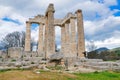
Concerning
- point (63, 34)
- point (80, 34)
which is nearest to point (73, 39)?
point (80, 34)

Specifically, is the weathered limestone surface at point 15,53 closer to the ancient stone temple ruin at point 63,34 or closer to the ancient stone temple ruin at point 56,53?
the ancient stone temple ruin at point 56,53

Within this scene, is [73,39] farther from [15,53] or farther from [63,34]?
[15,53]

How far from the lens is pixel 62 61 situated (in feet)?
101

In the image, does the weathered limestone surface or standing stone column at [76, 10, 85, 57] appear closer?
the weathered limestone surface

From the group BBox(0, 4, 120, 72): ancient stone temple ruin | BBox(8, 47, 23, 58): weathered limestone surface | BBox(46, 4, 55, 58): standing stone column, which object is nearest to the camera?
BBox(0, 4, 120, 72): ancient stone temple ruin

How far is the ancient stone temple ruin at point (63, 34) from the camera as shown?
123 ft

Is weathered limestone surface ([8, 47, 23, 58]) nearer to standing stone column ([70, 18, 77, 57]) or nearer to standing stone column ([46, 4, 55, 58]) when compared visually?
standing stone column ([46, 4, 55, 58])

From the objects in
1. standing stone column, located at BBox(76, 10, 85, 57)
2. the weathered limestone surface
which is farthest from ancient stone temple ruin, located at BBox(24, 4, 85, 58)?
the weathered limestone surface

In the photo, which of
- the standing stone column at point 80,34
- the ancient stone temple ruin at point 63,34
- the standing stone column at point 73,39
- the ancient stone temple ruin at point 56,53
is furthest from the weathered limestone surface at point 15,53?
the standing stone column at point 80,34

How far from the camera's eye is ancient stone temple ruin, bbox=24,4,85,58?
123 feet

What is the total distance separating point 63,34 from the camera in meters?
49.0

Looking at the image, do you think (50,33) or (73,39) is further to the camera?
(73,39)

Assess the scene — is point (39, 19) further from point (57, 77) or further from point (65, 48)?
point (57, 77)

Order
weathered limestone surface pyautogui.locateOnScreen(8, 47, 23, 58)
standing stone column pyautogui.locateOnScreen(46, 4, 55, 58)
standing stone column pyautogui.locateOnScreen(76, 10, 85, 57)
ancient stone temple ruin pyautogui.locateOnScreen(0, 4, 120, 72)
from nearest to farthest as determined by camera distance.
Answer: ancient stone temple ruin pyautogui.locateOnScreen(0, 4, 120, 72) → standing stone column pyautogui.locateOnScreen(46, 4, 55, 58) → weathered limestone surface pyautogui.locateOnScreen(8, 47, 23, 58) → standing stone column pyautogui.locateOnScreen(76, 10, 85, 57)
